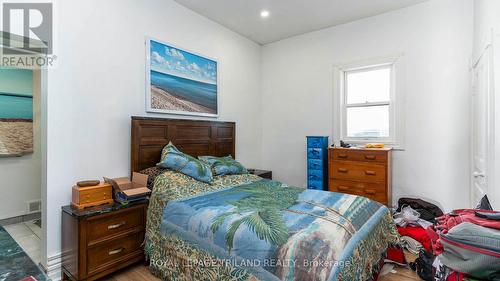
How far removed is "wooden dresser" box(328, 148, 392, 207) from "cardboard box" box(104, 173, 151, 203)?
8.11 feet

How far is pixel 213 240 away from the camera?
1.73 m

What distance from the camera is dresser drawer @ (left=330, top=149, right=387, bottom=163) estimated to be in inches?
125

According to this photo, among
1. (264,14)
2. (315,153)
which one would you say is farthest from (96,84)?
(315,153)

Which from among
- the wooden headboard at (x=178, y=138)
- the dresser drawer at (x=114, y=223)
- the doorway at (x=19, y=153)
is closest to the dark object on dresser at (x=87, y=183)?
the dresser drawer at (x=114, y=223)

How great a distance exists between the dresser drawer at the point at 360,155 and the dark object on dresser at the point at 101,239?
8.40 ft

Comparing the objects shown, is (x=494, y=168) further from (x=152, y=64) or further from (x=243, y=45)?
(x=243, y=45)

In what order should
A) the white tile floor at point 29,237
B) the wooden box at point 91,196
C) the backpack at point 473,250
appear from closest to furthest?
the backpack at point 473,250
the wooden box at point 91,196
the white tile floor at point 29,237

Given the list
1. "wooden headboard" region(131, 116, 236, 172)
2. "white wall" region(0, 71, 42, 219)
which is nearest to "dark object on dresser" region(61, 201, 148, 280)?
"wooden headboard" region(131, 116, 236, 172)

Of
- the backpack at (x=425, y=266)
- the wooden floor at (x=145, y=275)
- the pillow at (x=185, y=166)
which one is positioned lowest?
the wooden floor at (x=145, y=275)

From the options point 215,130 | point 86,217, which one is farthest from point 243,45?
point 86,217

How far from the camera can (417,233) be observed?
2729mm

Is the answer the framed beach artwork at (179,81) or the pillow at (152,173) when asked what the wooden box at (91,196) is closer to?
the pillow at (152,173)

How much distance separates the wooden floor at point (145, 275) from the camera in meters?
2.21

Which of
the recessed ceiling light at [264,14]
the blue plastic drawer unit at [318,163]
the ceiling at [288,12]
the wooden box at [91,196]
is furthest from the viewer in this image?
the blue plastic drawer unit at [318,163]
